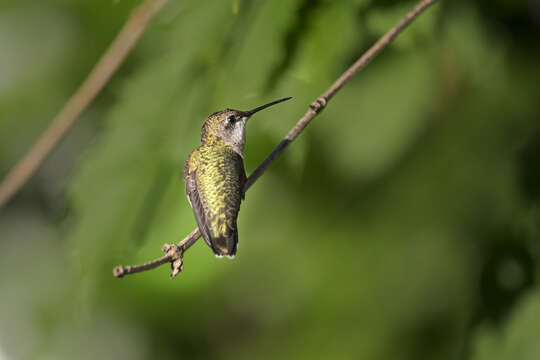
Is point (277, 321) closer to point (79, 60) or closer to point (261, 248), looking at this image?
point (261, 248)

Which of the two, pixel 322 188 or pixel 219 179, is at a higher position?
pixel 322 188

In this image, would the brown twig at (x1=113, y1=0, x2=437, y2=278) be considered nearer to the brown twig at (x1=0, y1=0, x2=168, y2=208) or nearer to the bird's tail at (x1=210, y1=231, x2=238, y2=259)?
Result: the bird's tail at (x1=210, y1=231, x2=238, y2=259)

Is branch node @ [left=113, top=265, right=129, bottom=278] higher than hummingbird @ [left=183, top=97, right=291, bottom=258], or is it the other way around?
hummingbird @ [left=183, top=97, right=291, bottom=258]

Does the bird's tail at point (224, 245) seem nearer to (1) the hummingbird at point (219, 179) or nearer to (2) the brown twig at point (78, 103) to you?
(1) the hummingbird at point (219, 179)

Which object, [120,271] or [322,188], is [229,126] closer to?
[120,271]

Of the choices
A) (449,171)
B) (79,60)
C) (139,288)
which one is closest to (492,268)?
(449,171)

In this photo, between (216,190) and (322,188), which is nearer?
(216,190)

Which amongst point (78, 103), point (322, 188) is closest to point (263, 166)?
point (78, 103)

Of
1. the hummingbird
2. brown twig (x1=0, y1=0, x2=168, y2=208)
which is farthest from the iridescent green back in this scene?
brown twig (x1=0, y1=0, x2=168, y2=208)
